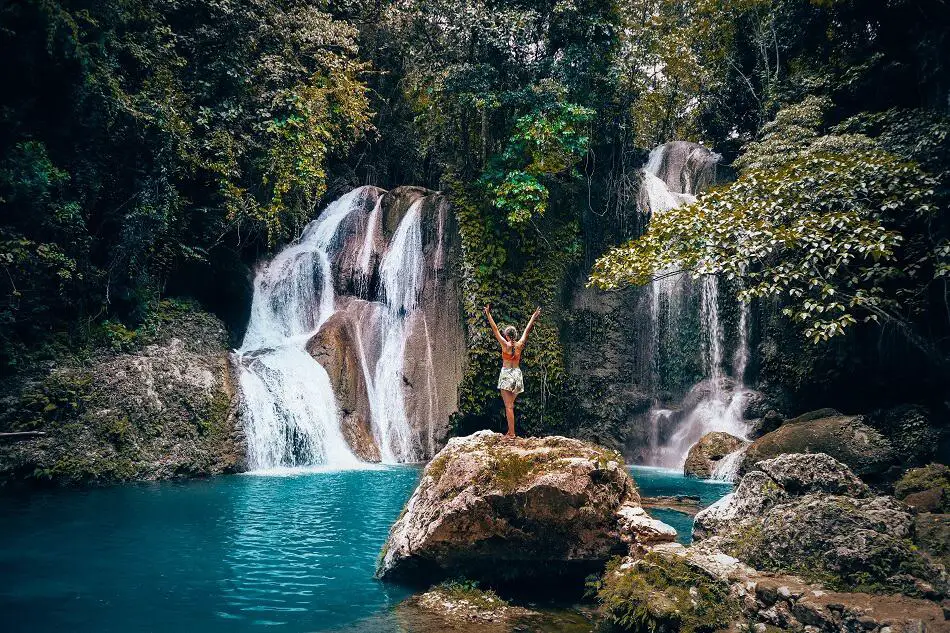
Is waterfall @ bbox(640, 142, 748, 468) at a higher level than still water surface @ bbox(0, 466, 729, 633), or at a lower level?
higher

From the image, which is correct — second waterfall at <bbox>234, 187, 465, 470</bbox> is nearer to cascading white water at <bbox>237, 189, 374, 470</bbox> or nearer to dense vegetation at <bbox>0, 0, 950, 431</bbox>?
cascading white water at <bbox>237, 189, 374, 470</bbox>

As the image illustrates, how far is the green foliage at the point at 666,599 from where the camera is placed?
442 cm

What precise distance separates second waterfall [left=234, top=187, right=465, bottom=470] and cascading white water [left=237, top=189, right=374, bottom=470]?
3 cm

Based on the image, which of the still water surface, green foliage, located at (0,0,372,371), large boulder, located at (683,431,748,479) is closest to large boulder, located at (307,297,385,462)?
green foliage, located at (0,0,372,371)

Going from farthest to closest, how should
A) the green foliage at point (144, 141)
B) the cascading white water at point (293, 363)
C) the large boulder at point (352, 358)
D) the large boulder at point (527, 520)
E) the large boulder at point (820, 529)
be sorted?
the large boulder at point (352, 358) → the cascading white water at point (293, 363) → the green foliage at point (144, 141) → the large boulder at point (527, 520) → the large boulder at point (820, 529)

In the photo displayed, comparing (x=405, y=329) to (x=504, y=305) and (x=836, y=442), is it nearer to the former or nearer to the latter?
(x=504, y=305)

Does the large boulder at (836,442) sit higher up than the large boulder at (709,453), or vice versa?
the large boulder at (836,442)

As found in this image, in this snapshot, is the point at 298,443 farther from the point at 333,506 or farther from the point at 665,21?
the point at 665,21

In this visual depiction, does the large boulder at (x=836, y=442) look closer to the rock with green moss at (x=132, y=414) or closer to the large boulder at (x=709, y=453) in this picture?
the large boulder at (x=709, y=453)

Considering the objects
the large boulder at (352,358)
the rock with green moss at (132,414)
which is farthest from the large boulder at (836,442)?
the rock with green moss at (132,414)

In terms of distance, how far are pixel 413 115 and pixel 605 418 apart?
1344 centimetres

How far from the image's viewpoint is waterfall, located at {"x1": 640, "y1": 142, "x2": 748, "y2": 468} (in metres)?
16.6

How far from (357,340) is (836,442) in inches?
477

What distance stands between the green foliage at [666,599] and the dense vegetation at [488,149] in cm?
493
